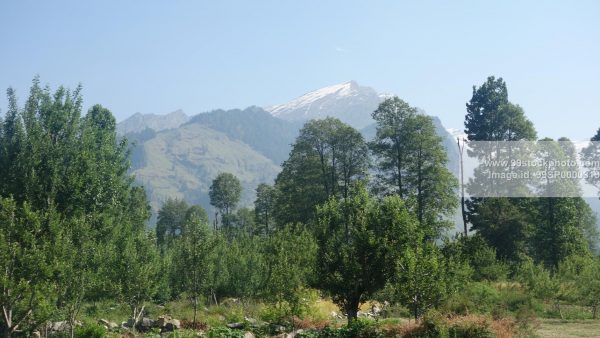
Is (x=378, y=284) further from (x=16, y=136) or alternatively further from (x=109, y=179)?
(x=16, y=136)

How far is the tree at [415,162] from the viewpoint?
143ft

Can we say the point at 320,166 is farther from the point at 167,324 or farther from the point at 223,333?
the point at 223,333

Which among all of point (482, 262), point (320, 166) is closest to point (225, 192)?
point (320, 166)

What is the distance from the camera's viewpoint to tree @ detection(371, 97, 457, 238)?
4362 centimetres

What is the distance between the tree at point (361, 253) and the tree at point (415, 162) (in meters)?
19.6

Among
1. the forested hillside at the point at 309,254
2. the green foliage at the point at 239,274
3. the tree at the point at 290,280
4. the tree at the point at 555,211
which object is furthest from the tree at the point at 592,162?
the tree at the point at 290,280

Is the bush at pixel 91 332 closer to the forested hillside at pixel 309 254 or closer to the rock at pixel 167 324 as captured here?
the forested hillside at pixel 309 254

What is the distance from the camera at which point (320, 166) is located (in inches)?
2114

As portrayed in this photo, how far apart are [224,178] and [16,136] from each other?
202 feet

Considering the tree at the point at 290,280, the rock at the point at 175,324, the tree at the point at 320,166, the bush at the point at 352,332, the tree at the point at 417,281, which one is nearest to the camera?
the tree at the point at 417,281

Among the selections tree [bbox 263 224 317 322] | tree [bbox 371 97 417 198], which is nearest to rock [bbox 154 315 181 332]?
tree [bbox 263 224 317 322]

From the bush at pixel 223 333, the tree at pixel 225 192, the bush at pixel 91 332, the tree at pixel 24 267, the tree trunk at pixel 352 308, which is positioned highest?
the tree at pixel 225 192

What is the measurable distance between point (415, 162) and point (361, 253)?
2329cm

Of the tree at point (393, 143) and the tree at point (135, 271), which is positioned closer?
the tree at point (135, 271)
